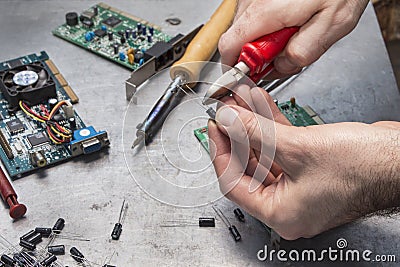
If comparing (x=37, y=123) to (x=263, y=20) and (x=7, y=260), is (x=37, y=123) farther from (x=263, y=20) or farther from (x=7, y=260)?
(x=263, y=20)

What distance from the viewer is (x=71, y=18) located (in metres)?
1.97

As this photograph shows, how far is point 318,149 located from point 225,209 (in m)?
0.37

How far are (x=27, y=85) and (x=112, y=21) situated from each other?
0.47m

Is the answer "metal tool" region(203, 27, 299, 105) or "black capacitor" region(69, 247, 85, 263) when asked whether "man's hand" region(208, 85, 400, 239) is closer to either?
"metal tool" region(203, 27, 299, 105)

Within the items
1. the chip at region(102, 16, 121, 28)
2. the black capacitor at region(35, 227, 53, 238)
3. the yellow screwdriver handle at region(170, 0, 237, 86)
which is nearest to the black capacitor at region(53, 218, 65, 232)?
the black capacitor at region(35, 227, 53, 238)

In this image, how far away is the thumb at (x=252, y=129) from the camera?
4.05 feet

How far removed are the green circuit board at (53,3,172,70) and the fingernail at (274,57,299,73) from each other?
1.68 ft

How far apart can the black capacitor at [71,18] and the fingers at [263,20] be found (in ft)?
2.47

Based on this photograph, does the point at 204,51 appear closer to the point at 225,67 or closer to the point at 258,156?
the point at 225,67

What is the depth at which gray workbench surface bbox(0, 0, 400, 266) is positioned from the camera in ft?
4.49

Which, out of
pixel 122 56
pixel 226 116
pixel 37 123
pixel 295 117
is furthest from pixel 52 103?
pixel 295 117

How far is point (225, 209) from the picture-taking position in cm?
146

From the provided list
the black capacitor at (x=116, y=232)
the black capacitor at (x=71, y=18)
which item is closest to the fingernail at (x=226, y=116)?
the black capacitor at (x=116, y=232)

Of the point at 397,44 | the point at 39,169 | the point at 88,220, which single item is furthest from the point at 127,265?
the point at 397,44
